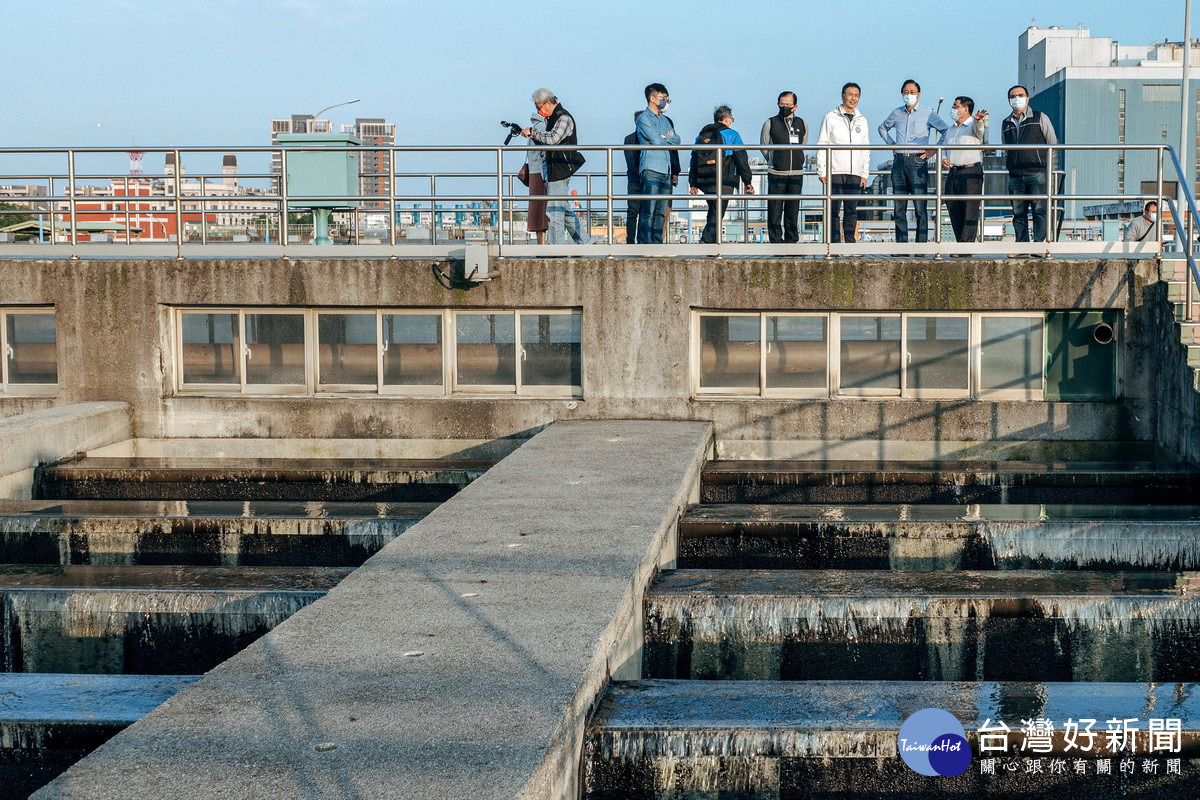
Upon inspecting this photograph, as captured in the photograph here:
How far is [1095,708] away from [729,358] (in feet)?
29.3

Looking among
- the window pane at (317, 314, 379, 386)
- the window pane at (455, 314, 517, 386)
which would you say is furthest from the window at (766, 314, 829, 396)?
the window pane at (317, 314, 379, 386)

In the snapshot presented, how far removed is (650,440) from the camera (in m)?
13.0

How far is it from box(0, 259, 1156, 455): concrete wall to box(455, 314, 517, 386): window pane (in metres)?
0.33

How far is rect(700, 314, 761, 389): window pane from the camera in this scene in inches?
583

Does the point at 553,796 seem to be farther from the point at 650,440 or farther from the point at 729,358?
the point at 729,358

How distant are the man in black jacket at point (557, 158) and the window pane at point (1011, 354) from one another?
501 centimetres

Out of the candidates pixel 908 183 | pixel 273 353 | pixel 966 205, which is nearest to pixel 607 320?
pixel 273 353

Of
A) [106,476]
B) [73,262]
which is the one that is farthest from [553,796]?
[73,262]

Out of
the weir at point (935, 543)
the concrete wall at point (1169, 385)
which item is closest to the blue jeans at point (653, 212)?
the concrete wall at point (1169, 385)

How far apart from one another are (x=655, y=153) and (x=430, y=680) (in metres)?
10.6

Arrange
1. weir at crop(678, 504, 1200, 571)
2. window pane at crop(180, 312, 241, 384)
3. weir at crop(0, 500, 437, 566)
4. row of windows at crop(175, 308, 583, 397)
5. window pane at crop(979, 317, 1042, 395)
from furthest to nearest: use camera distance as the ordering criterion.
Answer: window pane at crop(180, 312, 241, 384) < row of windows at crop(175, 308, 583, 397) < window pane at crop(979, 317, 1042, 395) < weir at crop(0, 500, 437, 566) < weir at crop(678, 504, 1200, 571)

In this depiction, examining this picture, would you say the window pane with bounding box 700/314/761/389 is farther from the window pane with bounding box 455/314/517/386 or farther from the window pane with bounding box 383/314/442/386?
the window pane with bounding box 383/314/442/386

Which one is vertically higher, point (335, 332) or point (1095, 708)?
point (335, 332)

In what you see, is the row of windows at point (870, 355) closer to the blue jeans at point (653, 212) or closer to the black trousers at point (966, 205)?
the black trousers at point (966, 205)
